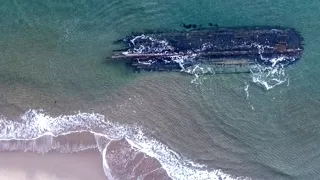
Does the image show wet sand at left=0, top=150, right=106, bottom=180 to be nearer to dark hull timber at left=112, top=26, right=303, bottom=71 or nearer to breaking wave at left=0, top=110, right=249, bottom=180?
breaking wave at left=0, top=110, right=249, bottom=180

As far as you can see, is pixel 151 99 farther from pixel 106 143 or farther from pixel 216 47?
pixel 216 47

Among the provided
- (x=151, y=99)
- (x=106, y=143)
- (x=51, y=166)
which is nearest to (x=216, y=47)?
(x=151, y=99)

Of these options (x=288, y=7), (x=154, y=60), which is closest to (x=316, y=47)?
(x=288, y=7)

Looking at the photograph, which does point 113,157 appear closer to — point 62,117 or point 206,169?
point 62,117

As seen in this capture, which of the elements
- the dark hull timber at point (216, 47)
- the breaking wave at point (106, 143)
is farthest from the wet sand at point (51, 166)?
the dark hull timber at point (216, 47)

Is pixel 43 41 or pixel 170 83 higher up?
pixel 43 41

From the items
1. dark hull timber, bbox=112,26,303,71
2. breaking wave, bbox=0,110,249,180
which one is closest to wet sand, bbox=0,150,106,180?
breaking wave, bbox=0,110,249,180

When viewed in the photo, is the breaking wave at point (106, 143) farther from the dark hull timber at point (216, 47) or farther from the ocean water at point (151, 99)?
the dark hull timber at point (216, 47)

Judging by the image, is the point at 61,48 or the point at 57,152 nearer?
the point at 57,152
